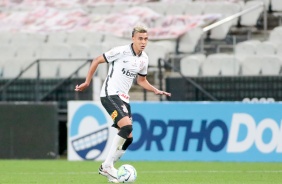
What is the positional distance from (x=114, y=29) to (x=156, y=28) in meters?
1.32

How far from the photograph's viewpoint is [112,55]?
14086 mm

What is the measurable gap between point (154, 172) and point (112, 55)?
10.7 feet

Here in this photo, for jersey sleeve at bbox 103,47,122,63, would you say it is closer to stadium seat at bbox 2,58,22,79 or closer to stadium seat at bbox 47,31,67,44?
stadium seat at bbox 2,58,22,79

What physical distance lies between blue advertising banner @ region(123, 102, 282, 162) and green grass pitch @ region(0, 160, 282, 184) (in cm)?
66

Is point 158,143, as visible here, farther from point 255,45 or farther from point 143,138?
point 255,45

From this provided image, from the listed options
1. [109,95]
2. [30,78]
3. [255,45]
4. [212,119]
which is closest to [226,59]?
[255,45]

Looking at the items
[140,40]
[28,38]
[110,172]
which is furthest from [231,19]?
[110,172]

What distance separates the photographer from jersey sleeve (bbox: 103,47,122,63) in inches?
554

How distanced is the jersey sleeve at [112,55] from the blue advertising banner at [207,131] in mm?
6414

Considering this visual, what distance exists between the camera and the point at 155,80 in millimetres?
23312

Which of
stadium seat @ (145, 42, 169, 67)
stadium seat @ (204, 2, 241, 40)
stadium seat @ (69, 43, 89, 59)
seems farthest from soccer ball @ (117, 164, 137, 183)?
stadium seat @ (204, 2, 241, 40)

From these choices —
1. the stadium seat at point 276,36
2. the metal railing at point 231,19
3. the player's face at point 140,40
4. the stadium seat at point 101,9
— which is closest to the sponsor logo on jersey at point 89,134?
the metal railing at point 231,19

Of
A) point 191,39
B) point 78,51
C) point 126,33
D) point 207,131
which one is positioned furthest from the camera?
point 126,33

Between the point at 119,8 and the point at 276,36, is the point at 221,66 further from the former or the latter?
the point at 119,8
